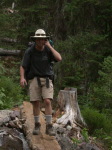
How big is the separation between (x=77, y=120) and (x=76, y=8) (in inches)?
215

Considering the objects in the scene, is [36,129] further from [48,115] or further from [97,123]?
[97,123]

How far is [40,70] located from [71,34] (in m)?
7.87

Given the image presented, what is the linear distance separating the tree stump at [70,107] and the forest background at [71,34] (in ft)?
8.26

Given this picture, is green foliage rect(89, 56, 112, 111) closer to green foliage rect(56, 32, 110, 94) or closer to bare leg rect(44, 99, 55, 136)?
green foliage rect(56, 32, 110, 94)

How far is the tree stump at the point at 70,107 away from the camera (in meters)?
9.72

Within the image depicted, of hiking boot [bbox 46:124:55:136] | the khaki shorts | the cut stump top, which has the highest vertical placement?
the khaki shorts

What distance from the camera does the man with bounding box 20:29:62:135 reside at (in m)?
7.38

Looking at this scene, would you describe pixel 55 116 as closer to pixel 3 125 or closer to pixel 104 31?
pixel 3 125

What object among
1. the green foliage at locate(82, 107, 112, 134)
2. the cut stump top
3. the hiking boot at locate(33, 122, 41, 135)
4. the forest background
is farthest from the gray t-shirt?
the forest background

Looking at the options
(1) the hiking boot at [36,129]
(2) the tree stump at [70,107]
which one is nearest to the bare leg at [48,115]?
(1) the hiking boot at [36,129]

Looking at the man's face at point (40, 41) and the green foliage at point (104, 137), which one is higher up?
the man's face at point (40, 41)

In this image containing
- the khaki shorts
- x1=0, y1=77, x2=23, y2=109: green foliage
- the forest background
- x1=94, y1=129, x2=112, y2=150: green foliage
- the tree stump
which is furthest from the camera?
the forest background

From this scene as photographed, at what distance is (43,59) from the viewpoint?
24.4ft

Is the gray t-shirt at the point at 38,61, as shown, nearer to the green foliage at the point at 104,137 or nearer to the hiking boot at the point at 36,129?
the hiking boot at the point at 36,129
